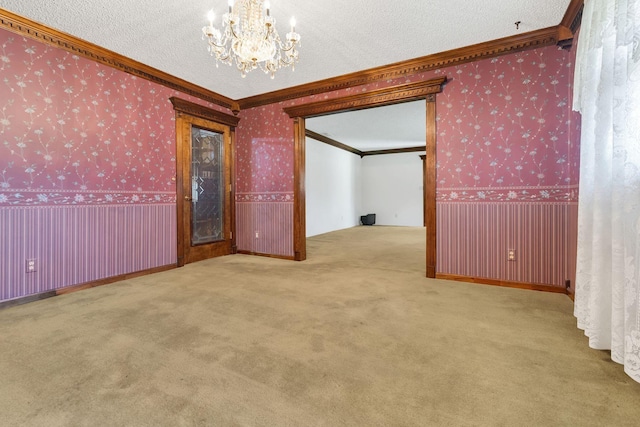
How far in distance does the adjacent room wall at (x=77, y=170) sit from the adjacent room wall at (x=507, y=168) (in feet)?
A: 10.7

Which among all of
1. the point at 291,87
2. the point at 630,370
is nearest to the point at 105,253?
the point at 291,87

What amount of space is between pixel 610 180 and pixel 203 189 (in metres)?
4.30

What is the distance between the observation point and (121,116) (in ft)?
→ 10.9

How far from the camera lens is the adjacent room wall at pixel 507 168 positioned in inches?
110

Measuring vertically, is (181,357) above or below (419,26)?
below

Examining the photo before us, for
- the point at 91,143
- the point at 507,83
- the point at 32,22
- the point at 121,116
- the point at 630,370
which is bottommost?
the point at 630,370

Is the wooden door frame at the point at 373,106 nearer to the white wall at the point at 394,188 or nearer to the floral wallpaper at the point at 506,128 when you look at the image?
the floral wallpaper at the point at 506,128

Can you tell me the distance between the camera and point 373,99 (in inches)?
146

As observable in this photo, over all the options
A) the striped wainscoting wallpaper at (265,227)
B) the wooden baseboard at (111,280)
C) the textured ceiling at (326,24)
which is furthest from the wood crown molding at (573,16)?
the wooden baseboard at (111,280)

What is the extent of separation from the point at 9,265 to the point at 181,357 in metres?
2.14

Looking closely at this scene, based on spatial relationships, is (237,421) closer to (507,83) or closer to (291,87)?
(507,83)

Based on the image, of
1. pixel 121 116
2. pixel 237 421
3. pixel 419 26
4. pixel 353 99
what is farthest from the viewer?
pixel 353 99

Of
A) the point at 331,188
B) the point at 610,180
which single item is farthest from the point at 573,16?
the point at 331,188

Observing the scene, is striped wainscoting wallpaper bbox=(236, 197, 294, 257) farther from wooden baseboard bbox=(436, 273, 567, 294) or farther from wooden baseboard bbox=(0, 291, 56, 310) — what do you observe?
wooden baseboard bbox=(0, 291, 56, 310)
